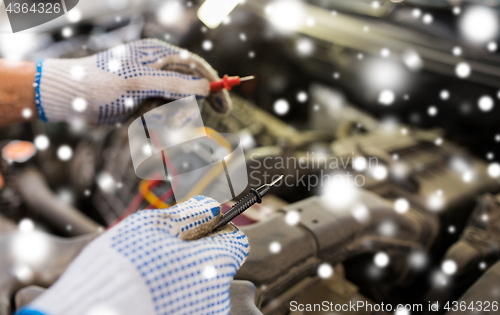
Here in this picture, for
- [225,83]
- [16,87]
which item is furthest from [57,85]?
[225,83]

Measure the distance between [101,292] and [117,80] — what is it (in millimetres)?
482

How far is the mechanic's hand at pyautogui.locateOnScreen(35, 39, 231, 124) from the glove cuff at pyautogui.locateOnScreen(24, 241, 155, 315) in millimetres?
424

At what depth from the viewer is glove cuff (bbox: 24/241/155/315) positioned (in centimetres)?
34

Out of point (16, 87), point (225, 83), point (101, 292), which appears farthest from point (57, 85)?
point (101, 292)

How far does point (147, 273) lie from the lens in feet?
1.16

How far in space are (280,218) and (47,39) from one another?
4.21 ft

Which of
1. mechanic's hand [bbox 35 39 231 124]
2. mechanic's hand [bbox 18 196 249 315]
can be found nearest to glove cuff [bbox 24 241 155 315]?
mechanic's hand [bbox 18 196 249 315]

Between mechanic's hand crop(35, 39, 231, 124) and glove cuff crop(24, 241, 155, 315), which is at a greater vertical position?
mechanic's hand crop(35, 39, 231, 124)

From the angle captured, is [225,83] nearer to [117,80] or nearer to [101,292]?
[117,80]

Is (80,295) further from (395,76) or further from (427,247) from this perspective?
(395,76)

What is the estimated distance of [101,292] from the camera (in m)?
0.35

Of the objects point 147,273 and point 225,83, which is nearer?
point 147,273

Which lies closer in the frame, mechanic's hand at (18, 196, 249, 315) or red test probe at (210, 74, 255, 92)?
mechanic's hand at (18, 196, 249, 315)

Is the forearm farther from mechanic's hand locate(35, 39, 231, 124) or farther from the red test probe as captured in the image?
the red test probe
